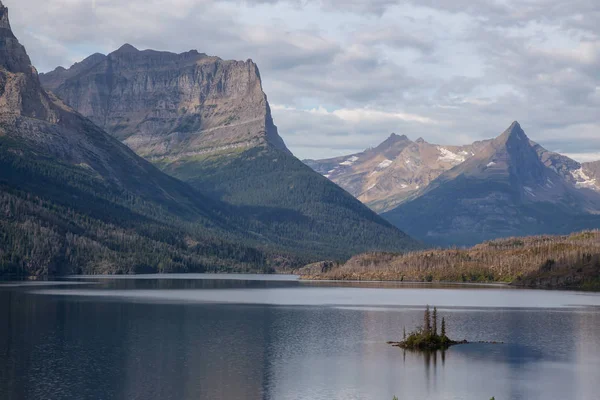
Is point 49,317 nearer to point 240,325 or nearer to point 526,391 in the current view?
point 240,325

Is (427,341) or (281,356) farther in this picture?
(427,341)

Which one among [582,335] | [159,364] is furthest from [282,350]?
[582,335]

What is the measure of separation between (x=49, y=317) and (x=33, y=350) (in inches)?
1688

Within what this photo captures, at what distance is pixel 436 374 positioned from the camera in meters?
103

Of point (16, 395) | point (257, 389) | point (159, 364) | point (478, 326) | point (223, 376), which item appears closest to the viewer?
point (16, 395)

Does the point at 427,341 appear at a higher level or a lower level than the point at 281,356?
higher

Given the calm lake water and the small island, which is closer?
the calm lake water

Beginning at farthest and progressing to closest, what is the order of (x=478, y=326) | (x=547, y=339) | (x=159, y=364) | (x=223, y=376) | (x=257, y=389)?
(x=478, y=326), (x=547, y=339), (x=159, y=364), (x=223, y=376), (x=257, y=389)

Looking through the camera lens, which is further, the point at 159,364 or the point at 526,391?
the point at 159,364

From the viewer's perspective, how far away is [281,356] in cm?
11675

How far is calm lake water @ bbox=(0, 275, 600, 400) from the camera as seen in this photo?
93500mm

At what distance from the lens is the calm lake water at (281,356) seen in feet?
307

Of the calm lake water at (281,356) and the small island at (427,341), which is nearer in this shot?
the calm lake water at (281,356)

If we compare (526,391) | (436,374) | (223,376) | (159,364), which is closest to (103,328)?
(159,364)
